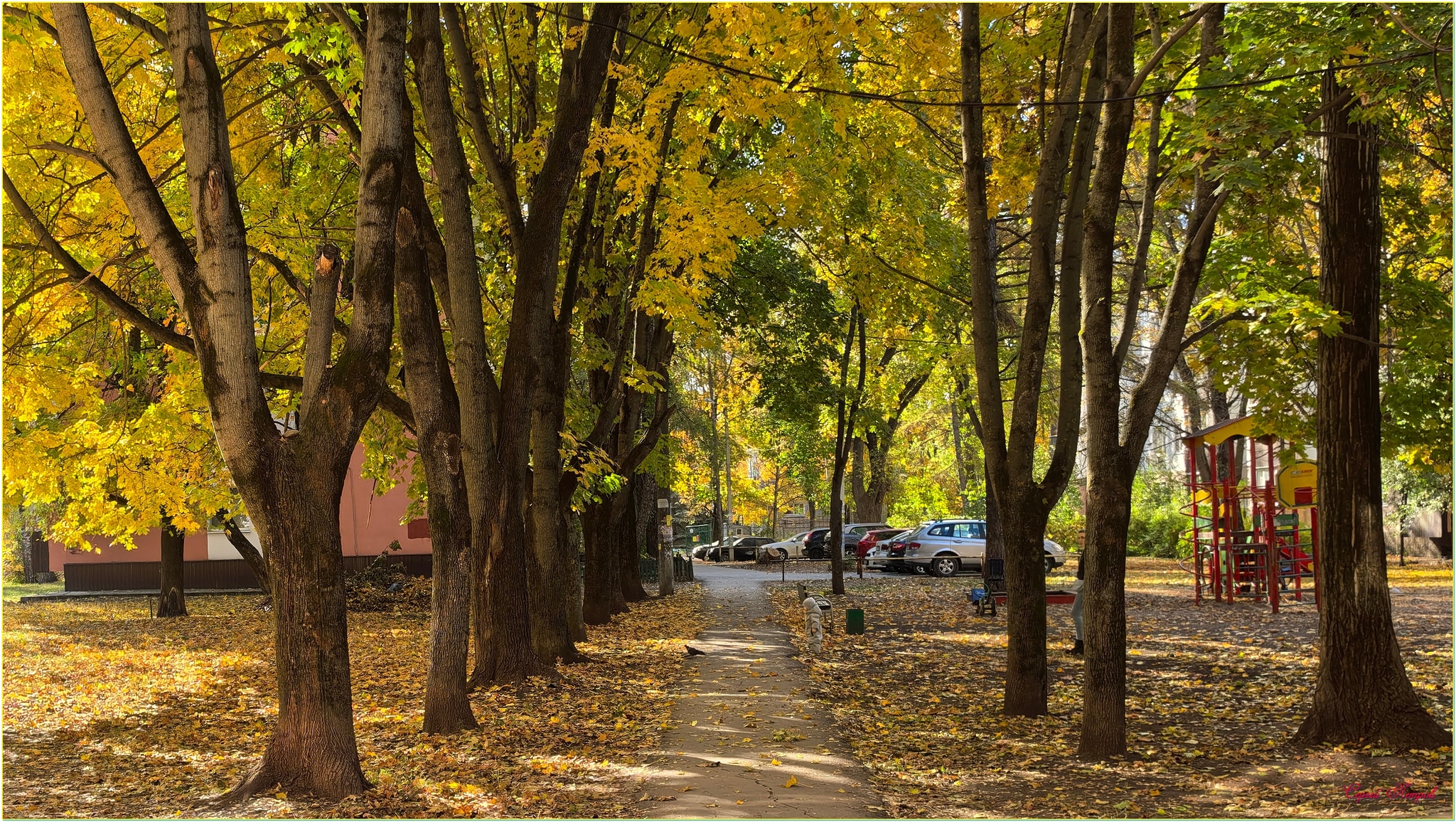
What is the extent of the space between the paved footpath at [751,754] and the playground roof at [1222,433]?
10652 mm

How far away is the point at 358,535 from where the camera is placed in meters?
29.4

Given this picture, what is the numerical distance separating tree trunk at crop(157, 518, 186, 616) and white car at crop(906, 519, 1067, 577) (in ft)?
68.0

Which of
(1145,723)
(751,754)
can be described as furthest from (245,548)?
(1145,723)

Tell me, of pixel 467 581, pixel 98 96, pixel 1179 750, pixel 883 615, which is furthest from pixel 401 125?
pixel 883 615

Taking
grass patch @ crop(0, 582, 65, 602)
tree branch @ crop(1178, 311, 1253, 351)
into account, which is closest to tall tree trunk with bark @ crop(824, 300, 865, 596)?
tree branch @ crop(1178, 311, 1253, 351)

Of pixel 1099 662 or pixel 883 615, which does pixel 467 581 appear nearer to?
pixel 1099 662

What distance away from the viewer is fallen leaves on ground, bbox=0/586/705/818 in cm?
725

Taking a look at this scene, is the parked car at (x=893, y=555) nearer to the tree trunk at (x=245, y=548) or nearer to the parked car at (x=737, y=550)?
the parked car at (x=737, y=550)

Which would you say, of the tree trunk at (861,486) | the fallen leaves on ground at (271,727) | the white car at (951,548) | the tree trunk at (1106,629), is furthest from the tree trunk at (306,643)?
the tree trunk at (861,486)

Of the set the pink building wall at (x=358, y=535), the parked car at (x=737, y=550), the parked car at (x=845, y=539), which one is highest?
the pink building wall at (x=358, y=535)

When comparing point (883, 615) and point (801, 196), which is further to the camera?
point (883, 615)

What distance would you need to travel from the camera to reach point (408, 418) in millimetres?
11375

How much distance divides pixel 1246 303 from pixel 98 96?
28.6 ft

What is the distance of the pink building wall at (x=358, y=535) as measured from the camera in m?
29.4
